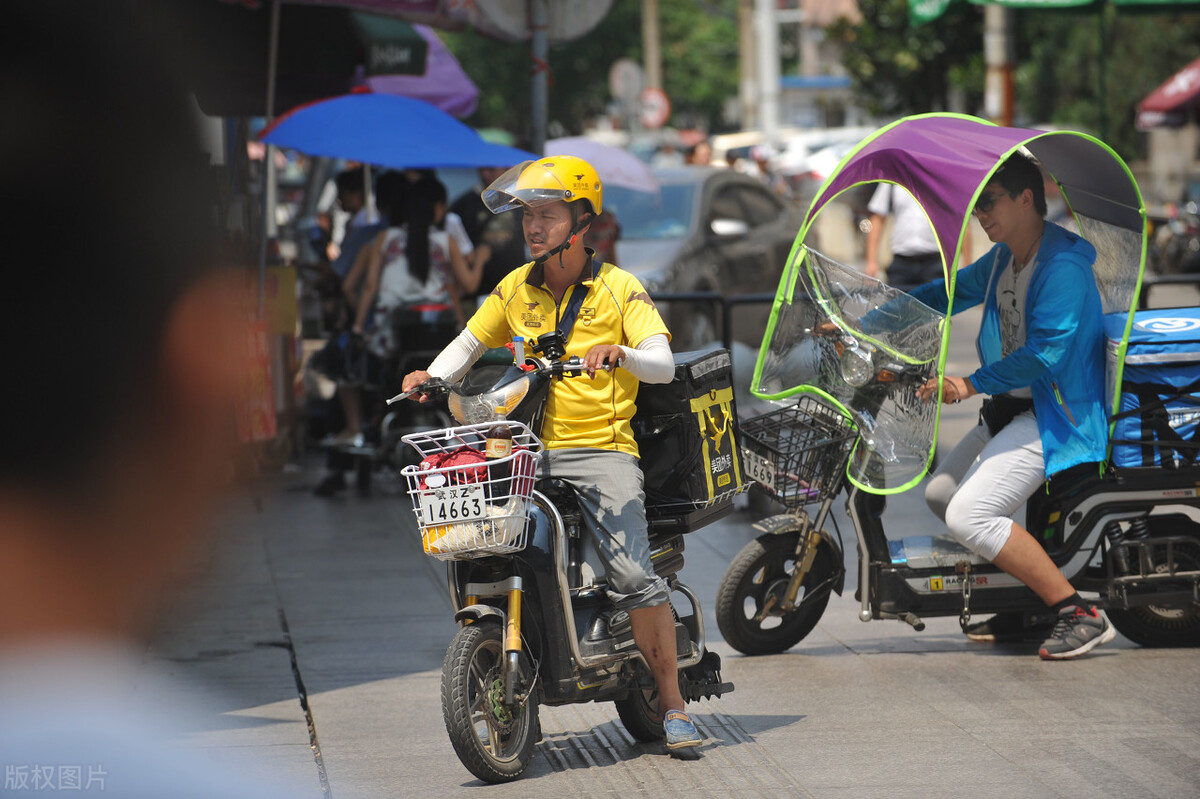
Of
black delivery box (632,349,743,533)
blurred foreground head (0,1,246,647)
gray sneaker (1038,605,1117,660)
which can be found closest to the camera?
black delivery box (632,349,743,533)

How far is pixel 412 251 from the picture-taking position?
10117 mm

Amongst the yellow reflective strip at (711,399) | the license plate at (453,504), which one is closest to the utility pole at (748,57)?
the yellow reflective strip at (711,399)

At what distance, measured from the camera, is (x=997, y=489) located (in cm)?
614

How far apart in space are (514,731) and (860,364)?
213cm

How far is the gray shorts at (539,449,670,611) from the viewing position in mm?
4895

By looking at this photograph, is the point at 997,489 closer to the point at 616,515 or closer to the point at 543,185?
the point at 616,515

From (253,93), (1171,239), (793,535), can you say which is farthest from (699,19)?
(793,535)

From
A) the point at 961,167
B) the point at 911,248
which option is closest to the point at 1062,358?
the point at 961,167

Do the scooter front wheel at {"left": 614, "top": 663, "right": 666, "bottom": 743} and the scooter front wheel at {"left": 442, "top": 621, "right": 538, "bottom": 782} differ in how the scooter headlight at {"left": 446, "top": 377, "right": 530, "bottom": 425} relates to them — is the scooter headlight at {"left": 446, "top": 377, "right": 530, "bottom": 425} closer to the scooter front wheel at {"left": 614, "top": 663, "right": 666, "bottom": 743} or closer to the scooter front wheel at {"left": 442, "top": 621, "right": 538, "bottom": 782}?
the scooter front wheel at {"left": 442, "top": 621, "right": 538, "bottom": 782}

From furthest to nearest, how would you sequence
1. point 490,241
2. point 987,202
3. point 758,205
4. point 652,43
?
point 652,43 → point 758,205 → point 490,241 → point 987,202

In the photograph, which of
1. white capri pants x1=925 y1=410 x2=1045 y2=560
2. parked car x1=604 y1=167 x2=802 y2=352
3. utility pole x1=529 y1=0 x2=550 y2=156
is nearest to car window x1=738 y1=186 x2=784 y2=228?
parked car x1=604 y1=167 x2=802 y2=352

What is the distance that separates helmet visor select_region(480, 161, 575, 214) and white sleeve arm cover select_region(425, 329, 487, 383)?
452 mm

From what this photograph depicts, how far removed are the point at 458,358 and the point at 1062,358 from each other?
7.73 feet

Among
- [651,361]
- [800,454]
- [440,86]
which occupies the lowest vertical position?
[800,454]
